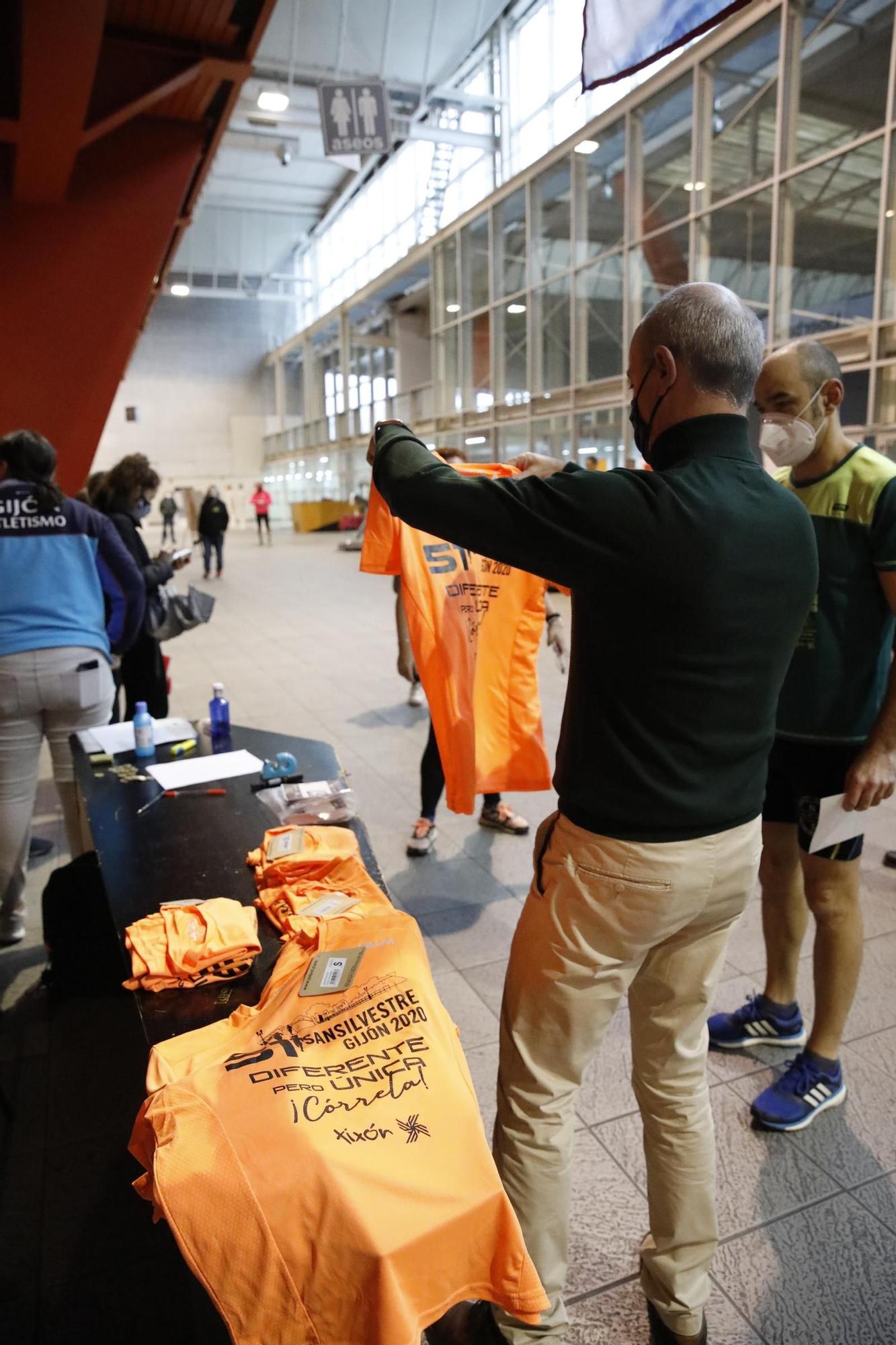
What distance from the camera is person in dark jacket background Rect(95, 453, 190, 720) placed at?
13.9ft

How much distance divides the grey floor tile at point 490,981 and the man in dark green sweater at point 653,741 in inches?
47.7

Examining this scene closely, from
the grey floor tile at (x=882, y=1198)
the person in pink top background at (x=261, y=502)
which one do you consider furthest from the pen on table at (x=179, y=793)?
the person in pink top background at (x=261, y=502)

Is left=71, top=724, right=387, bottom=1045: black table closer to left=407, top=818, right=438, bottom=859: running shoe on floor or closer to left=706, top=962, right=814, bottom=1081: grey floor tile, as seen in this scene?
left=407, top=818, right=438, bottom=859: running shoe on floor

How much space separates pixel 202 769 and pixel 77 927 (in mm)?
643

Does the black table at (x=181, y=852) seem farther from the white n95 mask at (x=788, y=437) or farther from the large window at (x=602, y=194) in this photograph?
the large window at (x=602, y=194)

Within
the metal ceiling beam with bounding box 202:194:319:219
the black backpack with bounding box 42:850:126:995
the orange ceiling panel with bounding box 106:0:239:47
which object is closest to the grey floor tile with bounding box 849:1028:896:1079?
the black backpack with bounding box 42:850:126:995

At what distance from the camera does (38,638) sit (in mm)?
2967

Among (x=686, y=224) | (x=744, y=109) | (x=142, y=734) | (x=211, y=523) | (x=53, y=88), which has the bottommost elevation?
(x=142, y=734)

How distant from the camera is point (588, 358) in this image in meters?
14.3

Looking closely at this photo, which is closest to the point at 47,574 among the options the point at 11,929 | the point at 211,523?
the point at 11,929

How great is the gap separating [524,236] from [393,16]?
533 centimetres

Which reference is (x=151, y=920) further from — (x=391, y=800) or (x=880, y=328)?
(x=880, y=328)

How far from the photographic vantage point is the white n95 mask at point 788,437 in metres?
2.11

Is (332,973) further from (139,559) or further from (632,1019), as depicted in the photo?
(139,559)
